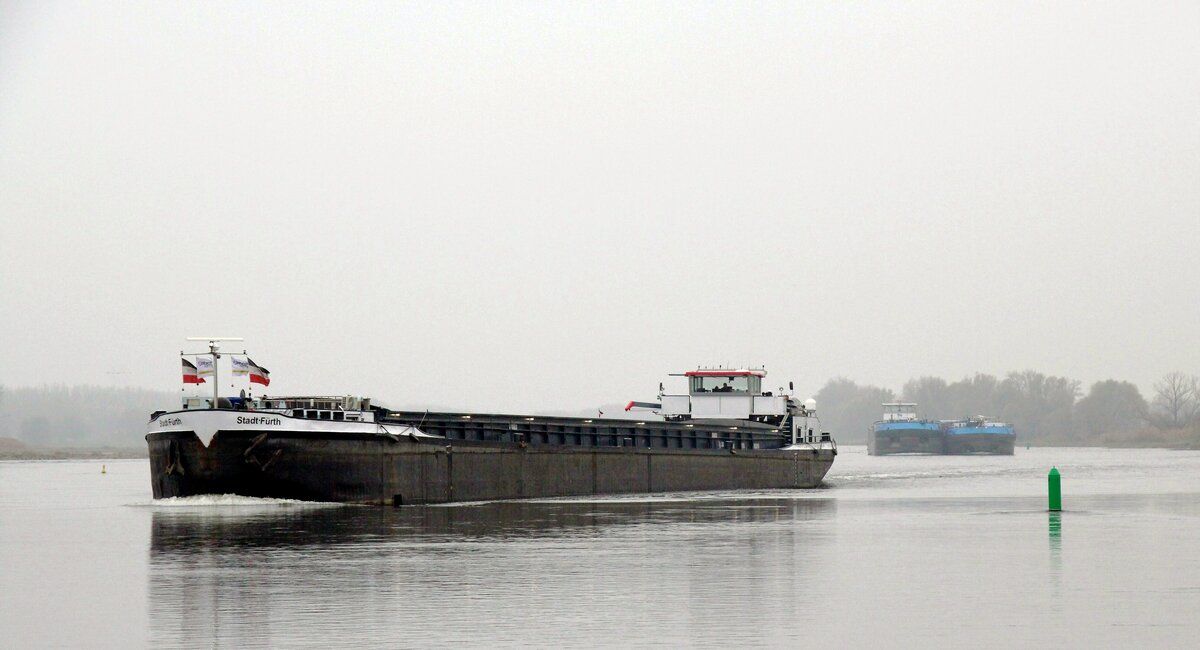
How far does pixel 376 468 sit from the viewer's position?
147 feet

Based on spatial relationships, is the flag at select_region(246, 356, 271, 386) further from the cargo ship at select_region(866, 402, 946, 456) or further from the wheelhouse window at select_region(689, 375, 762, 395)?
the cargo ship at select_region(866, 402, 946, 456)

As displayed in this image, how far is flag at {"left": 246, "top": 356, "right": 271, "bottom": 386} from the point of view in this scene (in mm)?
45875

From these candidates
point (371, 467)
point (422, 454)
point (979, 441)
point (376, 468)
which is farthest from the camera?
point (979, 441)

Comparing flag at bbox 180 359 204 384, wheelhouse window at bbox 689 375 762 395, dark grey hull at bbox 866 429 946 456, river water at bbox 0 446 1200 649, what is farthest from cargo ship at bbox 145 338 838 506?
dark grey hull at bbox 866 429 946 456

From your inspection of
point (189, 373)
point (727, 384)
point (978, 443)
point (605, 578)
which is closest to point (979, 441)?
point (978, 443)

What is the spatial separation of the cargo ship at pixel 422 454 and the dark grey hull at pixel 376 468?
0.13ft

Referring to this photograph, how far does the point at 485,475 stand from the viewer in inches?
1951

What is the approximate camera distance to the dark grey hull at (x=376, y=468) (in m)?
43.8

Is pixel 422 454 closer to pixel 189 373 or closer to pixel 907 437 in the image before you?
pixel 189 373

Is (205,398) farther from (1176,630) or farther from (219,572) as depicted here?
(1176,630)

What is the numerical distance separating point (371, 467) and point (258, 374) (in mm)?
5121

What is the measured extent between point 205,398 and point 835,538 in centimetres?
2387

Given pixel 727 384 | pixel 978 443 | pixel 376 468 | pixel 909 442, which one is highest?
pixel 727 384

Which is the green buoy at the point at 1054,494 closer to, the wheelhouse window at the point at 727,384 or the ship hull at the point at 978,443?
the wheelhouse window at the point at 727,384
